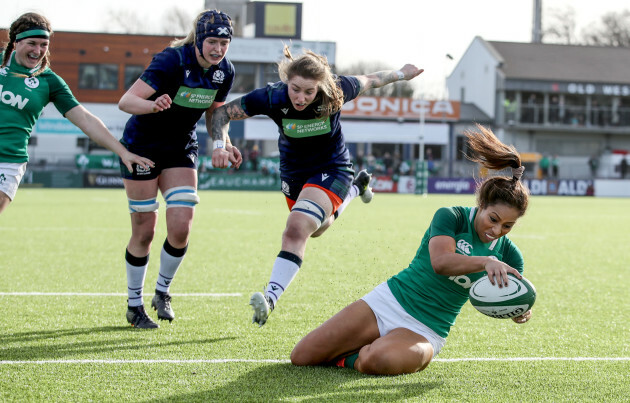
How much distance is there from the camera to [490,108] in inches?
2205

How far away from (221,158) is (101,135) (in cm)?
82

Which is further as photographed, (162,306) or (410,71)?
(410,71)

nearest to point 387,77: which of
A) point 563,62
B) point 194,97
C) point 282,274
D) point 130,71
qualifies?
point 194,97

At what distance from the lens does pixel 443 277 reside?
4.55 metres

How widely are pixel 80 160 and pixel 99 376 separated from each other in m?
35.7

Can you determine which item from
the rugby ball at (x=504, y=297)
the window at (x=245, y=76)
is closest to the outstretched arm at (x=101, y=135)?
the rugby ball at (x=504, y=297)

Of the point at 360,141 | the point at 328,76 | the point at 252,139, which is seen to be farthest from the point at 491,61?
the point at 328,76

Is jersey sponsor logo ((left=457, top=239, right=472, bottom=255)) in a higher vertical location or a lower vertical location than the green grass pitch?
higher

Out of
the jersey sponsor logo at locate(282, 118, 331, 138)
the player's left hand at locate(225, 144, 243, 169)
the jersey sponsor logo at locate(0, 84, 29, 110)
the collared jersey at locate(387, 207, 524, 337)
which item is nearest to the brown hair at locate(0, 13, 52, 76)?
the jersey sponsor logo at locate(0, 84, 29, 110)

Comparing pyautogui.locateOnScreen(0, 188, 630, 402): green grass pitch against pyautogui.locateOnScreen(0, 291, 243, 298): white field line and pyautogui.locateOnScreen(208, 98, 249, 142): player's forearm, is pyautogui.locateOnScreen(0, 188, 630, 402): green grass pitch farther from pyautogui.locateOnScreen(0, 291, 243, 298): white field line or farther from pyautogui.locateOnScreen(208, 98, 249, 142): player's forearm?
pyautogui.locateOnScreen(208, 98, 249, 142): player's forearm

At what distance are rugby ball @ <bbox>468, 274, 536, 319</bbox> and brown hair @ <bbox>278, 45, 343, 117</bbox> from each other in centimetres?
186

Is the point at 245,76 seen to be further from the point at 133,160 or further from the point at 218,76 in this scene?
the point at 133,160

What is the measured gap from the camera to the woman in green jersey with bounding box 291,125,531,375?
4.32m

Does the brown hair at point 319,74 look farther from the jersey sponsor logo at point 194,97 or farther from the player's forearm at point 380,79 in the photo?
the jersey sponsor logo at point 194,97
